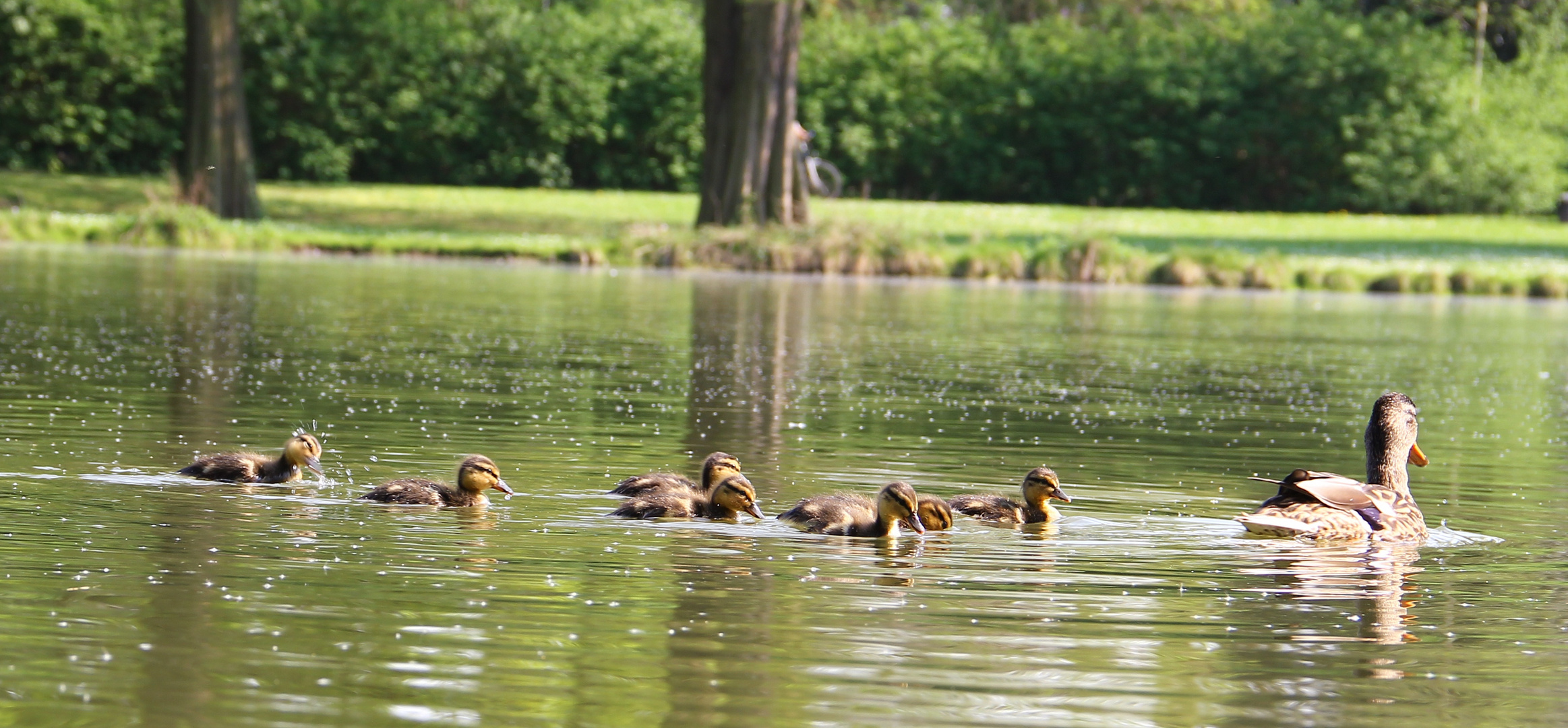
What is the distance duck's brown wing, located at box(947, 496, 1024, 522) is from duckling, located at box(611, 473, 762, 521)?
938mm

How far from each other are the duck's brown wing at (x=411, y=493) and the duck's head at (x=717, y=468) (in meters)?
1.28

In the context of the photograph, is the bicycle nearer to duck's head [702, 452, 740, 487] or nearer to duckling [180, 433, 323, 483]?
duck's head [702, 452, 740, 487]

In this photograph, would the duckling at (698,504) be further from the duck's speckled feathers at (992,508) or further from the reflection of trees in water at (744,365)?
the reflection of trees in water at (744,365)

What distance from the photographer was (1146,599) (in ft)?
24.6

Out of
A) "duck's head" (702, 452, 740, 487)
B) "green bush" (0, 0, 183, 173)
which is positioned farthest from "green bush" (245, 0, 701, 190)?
"duck's head" (702, 452, 740, 487)

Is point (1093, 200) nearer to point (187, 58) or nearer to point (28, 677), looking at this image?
point (187, 58)

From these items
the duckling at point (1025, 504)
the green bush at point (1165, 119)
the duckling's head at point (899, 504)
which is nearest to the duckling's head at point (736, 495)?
the duckling's head at point (899, 504)

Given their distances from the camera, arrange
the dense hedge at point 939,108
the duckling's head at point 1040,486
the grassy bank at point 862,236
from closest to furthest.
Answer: the duckling's head at point 1040,486, the grassy bank at point 862,236, the dense hedge at point 939,108

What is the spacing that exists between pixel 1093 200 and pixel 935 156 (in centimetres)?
387

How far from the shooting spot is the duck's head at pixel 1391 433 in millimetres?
9773

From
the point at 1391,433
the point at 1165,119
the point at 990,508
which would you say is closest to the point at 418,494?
the point at 990,508

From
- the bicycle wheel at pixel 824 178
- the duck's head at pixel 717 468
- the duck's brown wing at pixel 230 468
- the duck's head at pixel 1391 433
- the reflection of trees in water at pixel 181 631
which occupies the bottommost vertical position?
the reflection of trees in water at pixel 181 631

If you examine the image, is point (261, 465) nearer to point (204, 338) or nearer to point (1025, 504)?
point (1025, 504)

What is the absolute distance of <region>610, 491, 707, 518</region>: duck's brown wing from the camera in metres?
9.11
